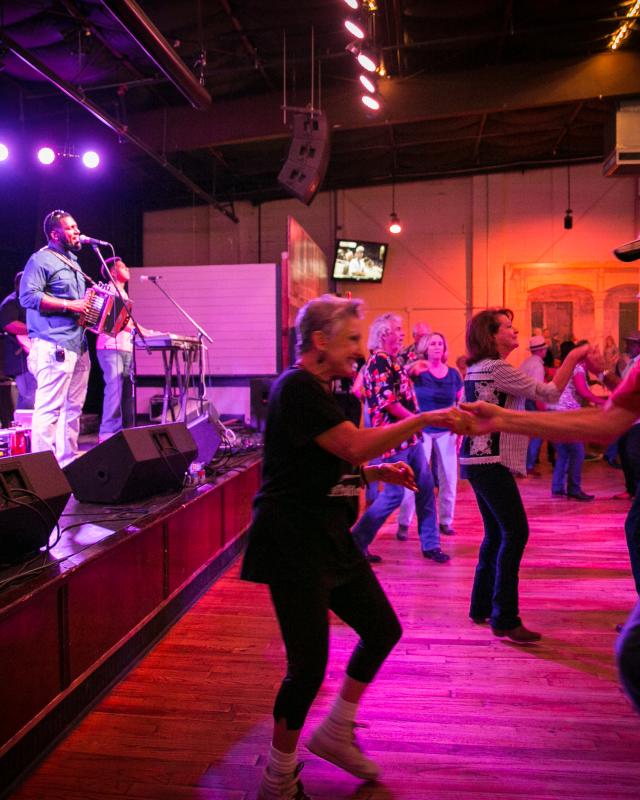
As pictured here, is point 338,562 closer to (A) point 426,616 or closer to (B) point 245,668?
(B) point 245,668

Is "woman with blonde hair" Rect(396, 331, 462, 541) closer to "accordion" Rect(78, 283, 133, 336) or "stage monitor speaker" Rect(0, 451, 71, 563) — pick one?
"accordion" Rect(78, 283, 133, 336)

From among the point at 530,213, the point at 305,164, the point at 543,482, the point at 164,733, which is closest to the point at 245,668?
the point at 164,733

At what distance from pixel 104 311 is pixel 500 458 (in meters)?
2.97

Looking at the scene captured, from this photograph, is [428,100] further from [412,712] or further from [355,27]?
[412,712]

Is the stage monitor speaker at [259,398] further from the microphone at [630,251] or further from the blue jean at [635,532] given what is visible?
the microphone at [630,251]

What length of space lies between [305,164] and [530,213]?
617 cm

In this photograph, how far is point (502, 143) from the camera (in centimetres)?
1055

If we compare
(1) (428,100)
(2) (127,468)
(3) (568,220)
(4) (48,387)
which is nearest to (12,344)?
(4) (48,387)

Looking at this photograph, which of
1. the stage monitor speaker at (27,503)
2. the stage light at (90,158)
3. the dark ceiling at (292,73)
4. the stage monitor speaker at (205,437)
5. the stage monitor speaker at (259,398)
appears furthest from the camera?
the stage monitor speaker at (259,398)

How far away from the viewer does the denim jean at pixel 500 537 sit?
3.05 metres

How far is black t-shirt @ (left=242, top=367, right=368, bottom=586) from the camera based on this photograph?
1.77 meters

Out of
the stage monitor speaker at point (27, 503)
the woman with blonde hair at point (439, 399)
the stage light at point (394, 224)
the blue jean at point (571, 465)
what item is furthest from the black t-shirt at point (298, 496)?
the stage light at point (394, 224)

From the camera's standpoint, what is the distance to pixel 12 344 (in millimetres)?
7191

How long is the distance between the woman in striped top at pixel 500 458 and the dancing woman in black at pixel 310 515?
3.97 ft
